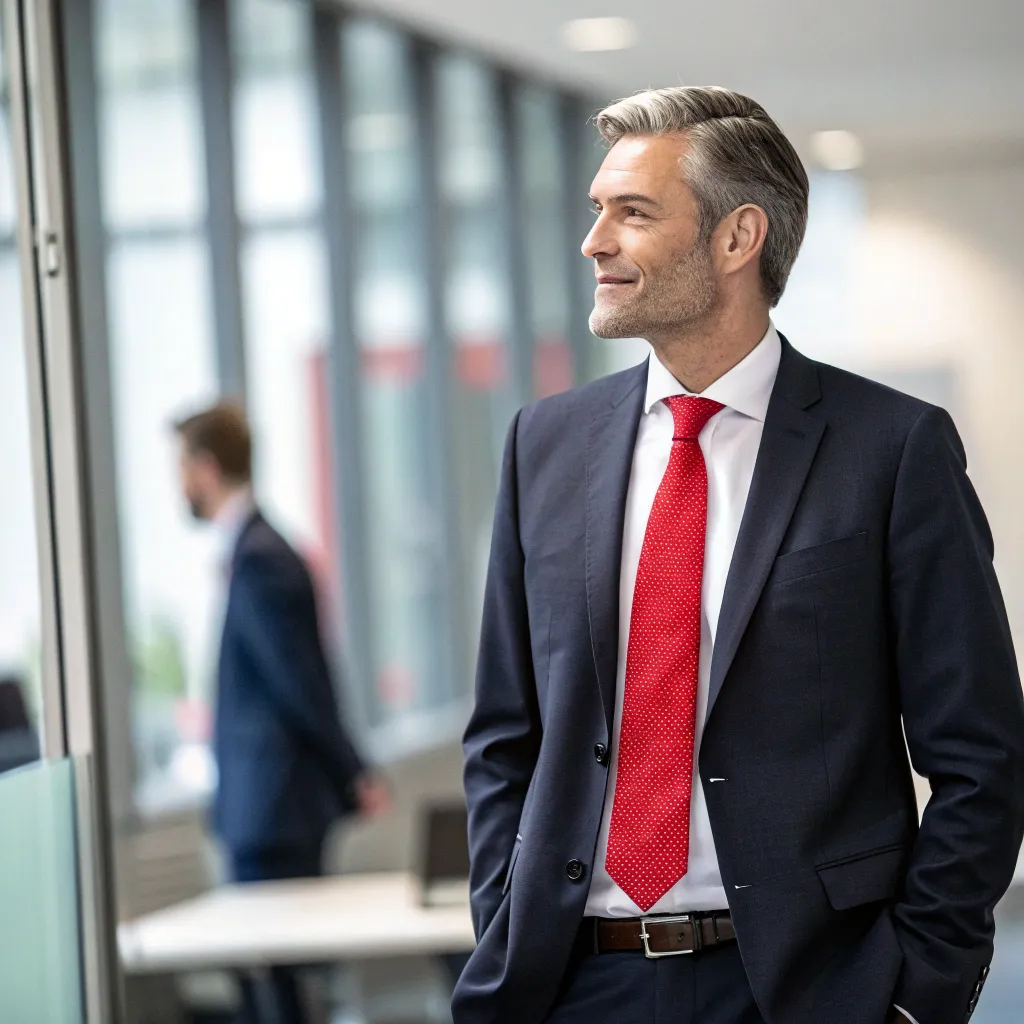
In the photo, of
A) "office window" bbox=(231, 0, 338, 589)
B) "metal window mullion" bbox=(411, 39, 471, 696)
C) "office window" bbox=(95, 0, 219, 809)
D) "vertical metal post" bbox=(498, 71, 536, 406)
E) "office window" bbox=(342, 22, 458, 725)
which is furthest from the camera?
"vertical metal post" bbox=(498, 71, 536, 406)

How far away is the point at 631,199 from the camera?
2172 millimetres

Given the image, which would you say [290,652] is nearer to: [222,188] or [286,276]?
[222,188]

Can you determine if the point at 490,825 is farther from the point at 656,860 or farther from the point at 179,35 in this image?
the point at 179,35

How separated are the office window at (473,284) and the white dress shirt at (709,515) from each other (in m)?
5.86

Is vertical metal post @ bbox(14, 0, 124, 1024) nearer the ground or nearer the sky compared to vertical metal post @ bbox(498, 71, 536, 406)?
nearer the ground

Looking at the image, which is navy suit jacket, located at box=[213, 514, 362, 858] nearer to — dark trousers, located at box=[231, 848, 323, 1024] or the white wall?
dark trousers, located at box=[231, 848, 323, 1024]

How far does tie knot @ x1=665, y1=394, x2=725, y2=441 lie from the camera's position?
219 cm

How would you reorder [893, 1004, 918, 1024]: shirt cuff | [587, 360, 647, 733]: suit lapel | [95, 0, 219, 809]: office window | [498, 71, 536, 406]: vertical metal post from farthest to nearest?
[498, 71, 536, 406]: vertical metal post
[95, 0, 219, 809]: office window
[587, 360, 647, 733]: suit lapel
[893, 1004, 918, 1024]: shirt cuff

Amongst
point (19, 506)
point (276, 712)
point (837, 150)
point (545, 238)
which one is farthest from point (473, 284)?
point (19, 506)

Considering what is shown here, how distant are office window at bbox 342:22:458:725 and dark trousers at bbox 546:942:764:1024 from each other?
213 inches

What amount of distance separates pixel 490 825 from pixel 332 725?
2.58 m

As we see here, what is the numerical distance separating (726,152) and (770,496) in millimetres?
457

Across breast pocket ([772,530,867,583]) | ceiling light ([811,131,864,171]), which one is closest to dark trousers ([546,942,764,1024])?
breast pocket ([772,530,867,583])

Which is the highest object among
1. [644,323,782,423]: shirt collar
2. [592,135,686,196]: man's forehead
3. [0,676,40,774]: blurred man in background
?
[592,135,686,196]: man's forehead
